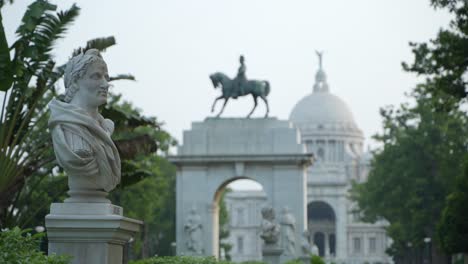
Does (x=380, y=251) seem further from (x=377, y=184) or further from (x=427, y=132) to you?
(x=427, y=132)

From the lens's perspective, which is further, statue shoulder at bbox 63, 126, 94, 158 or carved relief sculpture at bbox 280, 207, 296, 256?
carved relief sculpture at bbox 280, 207, 296, 256

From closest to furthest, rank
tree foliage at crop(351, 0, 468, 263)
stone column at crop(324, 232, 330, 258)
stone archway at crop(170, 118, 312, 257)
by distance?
stone archway at crop(170, 118, 312, 257) → tree foliage at crop(351, 0, 468, 263) → stone column at crop(324, 232, 330, 258)

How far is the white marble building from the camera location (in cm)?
12812

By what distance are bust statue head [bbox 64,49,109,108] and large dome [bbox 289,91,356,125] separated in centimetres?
13202

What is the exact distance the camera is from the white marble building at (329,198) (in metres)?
128

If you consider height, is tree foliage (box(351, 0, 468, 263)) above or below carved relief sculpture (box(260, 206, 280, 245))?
above

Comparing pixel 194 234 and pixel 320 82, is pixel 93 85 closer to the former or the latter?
pixel 194 234

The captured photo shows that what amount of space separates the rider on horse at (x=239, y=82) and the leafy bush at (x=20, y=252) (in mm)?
34540

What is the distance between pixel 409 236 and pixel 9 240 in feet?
178

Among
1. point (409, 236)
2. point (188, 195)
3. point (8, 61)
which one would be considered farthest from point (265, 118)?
point (8, 61)

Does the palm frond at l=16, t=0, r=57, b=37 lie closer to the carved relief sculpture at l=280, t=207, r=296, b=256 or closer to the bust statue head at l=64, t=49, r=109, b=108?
the bust statue head at l=64, t=49, r=109, b=108

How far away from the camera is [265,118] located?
47406mm

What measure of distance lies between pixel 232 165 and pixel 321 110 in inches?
3892

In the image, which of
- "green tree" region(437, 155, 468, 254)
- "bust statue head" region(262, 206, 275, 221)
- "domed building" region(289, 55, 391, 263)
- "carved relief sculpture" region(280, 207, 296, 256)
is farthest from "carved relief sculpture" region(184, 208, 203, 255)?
"domed building" region(289, 55, 391, 263)
